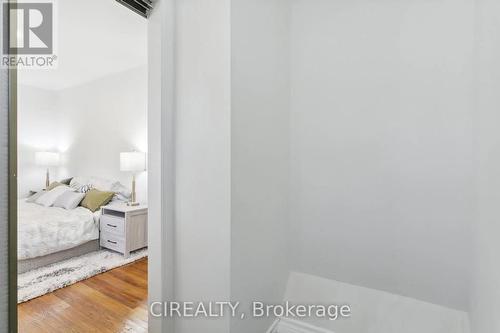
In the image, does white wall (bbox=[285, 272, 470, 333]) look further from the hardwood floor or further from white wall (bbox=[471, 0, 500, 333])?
the hardwood floor

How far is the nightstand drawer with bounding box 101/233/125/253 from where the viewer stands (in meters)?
2.99

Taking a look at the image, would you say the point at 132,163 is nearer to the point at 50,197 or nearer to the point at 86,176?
the point at 50,197

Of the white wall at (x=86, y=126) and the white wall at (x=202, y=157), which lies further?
the white wall at (x=86, y=126)

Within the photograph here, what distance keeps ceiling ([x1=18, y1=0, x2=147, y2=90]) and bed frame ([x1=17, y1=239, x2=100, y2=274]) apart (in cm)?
247

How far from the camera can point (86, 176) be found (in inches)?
173

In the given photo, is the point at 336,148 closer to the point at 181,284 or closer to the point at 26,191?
the point at 181,284

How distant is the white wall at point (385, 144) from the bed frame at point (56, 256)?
2654 mm

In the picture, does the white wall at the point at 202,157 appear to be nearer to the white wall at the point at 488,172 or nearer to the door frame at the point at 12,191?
the door frame at the point at 12,191

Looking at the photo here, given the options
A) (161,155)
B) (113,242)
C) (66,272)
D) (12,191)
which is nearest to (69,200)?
(113,242)

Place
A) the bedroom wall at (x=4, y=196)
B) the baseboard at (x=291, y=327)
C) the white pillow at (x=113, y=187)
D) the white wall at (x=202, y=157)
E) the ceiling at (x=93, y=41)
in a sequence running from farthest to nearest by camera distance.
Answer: the white pillow at (x=113, y=187) < the ceiling at (x=93, y=41) < the baseboard at (x=291, y=327) < the white wall at (x=202, y=157) < the bedroom wall at (x=4, y=196)

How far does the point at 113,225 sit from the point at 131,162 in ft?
2.77

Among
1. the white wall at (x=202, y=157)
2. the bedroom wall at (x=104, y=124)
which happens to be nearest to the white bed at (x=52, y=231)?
the bedroom wall at (x=104, y=124)

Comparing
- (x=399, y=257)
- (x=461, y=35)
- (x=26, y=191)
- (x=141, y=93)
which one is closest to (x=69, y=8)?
(x=141, y=93)

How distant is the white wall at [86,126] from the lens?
149 inches
